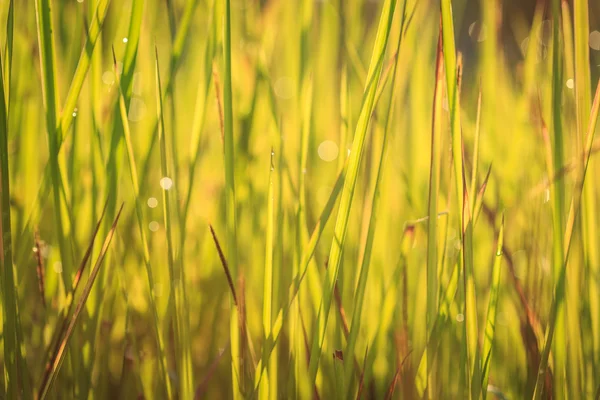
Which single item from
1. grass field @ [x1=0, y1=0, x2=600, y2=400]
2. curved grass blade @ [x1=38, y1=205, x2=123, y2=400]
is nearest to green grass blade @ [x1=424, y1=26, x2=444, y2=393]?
grass field @ [x1=0, y1=0, x2=600, y2=400]

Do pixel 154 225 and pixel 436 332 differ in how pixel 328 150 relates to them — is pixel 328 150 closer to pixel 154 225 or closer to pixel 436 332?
pixel 154 225

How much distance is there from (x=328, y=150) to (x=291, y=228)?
0.71 ft

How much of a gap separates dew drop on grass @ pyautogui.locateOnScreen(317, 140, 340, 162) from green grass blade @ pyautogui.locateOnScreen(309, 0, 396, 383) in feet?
1.23

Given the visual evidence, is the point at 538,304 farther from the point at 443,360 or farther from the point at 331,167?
the point at 331,167

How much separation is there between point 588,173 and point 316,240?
0.63ft

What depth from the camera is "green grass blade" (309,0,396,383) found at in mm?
307

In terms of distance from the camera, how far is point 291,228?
1.69 ft

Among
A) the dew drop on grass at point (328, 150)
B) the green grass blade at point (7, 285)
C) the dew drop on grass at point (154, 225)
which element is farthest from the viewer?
the dew drop on grass at point (328, 150)

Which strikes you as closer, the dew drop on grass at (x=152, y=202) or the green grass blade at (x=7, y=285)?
the green grass blade at (x=7, y=285)

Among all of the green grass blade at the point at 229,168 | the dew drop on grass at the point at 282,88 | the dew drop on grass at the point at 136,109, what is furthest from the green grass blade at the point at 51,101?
the dew drop on grass at the point at 282,88

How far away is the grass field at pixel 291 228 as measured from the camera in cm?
32

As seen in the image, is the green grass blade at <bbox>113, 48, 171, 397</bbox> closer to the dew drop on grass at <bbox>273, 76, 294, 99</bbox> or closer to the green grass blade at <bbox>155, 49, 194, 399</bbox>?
the green grass blade at <bbox>155, 49, 194, 399</bbox>

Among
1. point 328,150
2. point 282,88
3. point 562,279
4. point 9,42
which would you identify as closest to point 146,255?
point 9,42

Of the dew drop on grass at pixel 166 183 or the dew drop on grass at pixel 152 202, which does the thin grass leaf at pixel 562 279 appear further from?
the dew drop on grass at pixel 152 202
